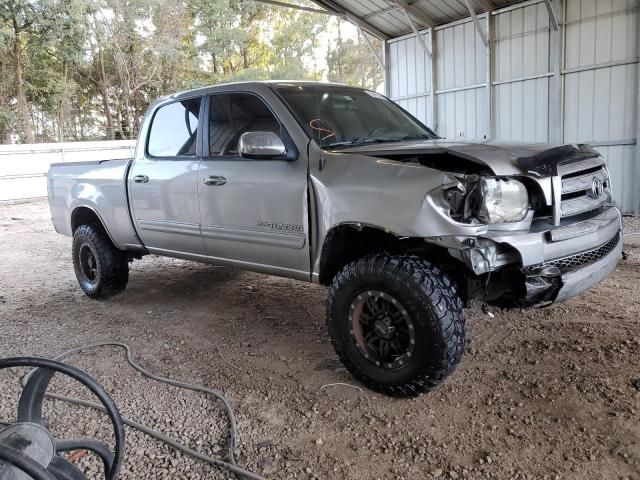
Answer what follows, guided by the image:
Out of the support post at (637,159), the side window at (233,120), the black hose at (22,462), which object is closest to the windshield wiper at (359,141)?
the side window at (233,120)

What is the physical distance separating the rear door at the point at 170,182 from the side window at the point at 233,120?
17 centimetres

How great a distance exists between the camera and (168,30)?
27469 mm

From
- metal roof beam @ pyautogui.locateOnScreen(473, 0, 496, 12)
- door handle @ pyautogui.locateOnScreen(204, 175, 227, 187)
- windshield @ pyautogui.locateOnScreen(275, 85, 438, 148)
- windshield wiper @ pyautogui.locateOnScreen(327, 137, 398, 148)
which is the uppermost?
metal roof beam @ pyautogui.locateOnScreen(473, 0, 496, 12)

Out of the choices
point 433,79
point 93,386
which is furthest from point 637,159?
point 93,386

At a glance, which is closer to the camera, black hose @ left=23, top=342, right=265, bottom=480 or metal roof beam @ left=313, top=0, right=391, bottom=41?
black hose @ left=23, top=342, right=265, bottom=480

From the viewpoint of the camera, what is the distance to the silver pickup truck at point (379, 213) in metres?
2.80

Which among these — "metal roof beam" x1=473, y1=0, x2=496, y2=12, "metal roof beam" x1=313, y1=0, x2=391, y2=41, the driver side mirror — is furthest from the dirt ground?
"metal roof beam" x1=313, y1=0, x2=391, y2=41

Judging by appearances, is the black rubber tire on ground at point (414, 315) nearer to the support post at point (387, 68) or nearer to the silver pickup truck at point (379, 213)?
the silver pickup truck at point (379, 213)

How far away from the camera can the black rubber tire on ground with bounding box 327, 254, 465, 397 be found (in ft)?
9.28

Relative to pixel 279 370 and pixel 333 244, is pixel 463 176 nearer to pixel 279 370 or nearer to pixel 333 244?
pixel 333 244

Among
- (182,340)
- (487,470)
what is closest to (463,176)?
(487,470)

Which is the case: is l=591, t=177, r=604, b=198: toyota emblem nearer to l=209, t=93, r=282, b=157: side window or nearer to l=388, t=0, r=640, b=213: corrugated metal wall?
l=209, t=93, r=282, b=157: side window

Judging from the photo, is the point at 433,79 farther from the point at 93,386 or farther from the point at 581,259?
the point at 93,386

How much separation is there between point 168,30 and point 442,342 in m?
28.3
